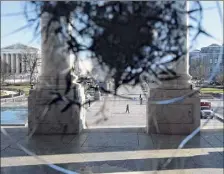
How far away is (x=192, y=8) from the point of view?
3287mm

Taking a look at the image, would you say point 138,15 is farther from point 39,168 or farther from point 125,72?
point 39,168

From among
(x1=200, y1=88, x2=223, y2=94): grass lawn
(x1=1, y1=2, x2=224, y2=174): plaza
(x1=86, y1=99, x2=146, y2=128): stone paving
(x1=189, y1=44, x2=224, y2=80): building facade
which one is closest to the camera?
(x1=1, y1=2, x2=224, y2=174): plaza

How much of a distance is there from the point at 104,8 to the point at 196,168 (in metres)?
3.22

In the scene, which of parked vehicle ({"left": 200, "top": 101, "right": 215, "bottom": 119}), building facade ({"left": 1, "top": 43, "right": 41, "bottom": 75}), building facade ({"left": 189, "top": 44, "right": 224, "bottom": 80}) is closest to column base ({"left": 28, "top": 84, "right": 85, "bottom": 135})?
building facade ({"left": 1, "top": 43, "right": 41, "bottom": 75})

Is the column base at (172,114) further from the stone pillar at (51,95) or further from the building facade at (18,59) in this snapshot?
the building facade at (18,59)

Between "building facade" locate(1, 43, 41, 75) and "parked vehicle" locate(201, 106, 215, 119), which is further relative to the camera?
"parked vehicle" locate(201, 106, 215, 119)

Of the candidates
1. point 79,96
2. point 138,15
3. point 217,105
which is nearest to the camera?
point 138,15

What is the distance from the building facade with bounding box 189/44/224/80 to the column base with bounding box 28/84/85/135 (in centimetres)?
124

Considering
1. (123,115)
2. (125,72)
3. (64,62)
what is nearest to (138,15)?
(125,72)

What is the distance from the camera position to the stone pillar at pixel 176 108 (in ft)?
11.0

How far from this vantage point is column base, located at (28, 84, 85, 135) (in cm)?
333

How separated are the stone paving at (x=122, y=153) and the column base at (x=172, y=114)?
0.43ft

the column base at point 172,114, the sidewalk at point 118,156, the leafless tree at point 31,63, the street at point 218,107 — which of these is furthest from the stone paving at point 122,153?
the leafless tree at point 31,63

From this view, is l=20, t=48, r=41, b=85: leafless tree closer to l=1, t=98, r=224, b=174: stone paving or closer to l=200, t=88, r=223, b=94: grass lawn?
l=1, t=98, r=224, b=174: stone paving
